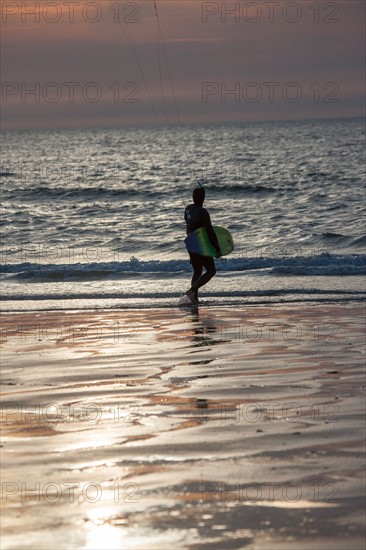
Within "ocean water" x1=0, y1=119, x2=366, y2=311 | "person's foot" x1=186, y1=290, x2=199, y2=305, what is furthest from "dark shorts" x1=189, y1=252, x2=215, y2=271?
"ocean water" x1=0, y1=119, x2=366, y2=311

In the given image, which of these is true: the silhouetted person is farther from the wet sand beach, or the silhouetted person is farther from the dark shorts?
the wet sand beach

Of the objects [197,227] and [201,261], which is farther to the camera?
[201,261]

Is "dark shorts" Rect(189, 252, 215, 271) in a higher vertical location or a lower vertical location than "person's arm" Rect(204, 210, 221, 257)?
lower

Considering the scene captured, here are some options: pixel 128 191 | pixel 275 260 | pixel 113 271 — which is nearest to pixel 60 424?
pixel 113 271

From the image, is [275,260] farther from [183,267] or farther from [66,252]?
[66,252]

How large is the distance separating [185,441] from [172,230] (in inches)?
896

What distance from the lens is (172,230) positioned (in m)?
29.3

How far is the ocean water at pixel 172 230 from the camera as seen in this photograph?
16.2 meters

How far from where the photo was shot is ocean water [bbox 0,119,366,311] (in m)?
16.2

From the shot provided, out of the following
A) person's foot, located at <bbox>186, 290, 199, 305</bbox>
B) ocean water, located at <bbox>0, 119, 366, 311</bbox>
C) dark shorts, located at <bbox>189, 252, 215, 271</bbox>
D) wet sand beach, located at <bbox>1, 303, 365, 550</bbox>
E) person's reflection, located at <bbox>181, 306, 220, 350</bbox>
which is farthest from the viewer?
ocean water, located at <bbox>0, 119, 366, 311</bbox>

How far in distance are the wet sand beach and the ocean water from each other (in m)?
4.70

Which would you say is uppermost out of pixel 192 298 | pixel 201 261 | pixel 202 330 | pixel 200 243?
pixel 200 243

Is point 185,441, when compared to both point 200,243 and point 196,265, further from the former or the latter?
point 196,265

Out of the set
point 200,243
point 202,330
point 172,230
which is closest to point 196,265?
point 200,243
